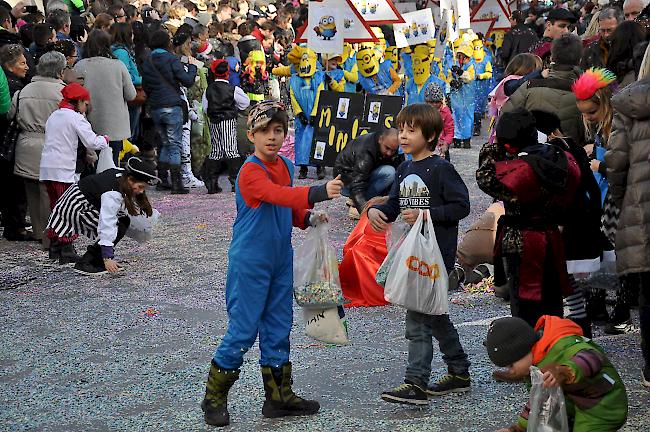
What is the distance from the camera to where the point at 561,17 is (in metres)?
10.2

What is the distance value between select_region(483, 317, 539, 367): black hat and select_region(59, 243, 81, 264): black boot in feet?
19.8

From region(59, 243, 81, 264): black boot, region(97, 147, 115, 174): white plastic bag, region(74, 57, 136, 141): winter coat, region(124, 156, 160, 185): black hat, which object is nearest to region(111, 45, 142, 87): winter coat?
region(74, 57, 136, 141): winter coat

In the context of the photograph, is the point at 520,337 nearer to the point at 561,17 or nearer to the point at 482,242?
the point at 482,242

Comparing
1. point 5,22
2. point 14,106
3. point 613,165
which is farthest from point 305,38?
point 613,165

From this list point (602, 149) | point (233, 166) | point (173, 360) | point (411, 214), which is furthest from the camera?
point (233, 166)

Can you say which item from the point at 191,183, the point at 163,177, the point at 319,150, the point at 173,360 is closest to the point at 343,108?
the point at 319,150

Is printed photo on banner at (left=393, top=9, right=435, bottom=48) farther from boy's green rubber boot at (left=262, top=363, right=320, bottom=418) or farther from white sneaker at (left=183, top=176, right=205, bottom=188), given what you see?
boy's green rubber boot at (left=262, top=363, right=320, bottom=418)

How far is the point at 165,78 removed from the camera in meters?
13.4

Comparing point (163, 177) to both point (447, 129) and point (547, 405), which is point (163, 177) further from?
point (547, 405)

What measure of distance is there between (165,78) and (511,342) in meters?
9.61

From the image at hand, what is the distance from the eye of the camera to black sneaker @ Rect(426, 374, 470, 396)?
5.84m

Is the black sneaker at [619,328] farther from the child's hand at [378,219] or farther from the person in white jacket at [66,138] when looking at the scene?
the person in white jacket at [66,138]

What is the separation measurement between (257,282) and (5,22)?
27.4 feet

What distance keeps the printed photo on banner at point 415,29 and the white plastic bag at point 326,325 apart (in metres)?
11.1
